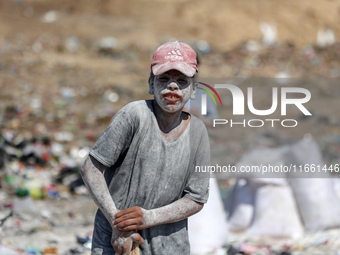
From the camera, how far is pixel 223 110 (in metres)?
9.69

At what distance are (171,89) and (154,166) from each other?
0.27 metres

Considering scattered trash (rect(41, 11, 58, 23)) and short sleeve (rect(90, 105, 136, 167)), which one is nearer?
short sleeve (rect(90, 105, 136, 167))

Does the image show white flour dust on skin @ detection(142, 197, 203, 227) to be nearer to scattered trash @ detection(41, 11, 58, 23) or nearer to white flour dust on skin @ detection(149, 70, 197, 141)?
white flour dust on skin @ detection(149, 70, 197, 141)

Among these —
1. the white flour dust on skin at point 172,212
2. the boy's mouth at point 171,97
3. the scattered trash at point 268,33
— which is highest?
the scattered trash at point 268,33

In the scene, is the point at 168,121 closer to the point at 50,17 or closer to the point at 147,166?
the point at 147,166

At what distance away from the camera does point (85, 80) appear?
439 inches

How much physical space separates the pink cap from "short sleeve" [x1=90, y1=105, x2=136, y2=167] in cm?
19

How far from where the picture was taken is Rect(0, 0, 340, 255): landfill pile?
4816 mm

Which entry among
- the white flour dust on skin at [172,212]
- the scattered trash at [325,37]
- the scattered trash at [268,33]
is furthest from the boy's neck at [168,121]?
the scattered trash at [325,37]

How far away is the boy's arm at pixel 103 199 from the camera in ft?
6.54

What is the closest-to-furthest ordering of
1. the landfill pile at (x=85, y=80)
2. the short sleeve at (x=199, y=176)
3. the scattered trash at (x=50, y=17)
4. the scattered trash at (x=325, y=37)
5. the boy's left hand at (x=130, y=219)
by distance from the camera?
the boy's left hand at (x=130, y=219) < the short sleeve at (x=199, y=176) < the landfill pile at (x=85, y=80) < the scattered trash at (x=325, y=37) < the scattered trash at (x=50, y=17)

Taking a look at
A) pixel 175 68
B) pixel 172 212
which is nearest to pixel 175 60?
pixel 175 68

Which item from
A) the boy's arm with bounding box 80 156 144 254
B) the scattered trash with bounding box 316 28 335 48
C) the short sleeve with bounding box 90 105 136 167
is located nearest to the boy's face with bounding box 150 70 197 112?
the short sleeve with bounding box 90 105 136 167

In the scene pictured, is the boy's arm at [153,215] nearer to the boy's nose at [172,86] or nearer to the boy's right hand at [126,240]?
the boy's right hand at [126,240]
